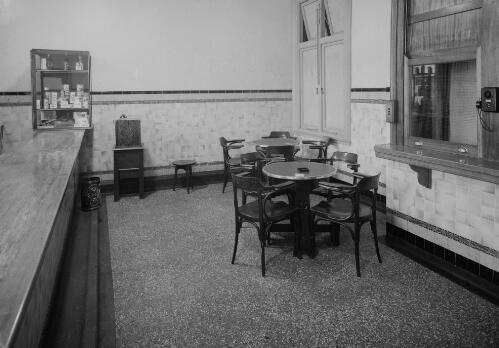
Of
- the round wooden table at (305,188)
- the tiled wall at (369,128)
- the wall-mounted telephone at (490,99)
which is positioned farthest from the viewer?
the tiled wall at (369,128)

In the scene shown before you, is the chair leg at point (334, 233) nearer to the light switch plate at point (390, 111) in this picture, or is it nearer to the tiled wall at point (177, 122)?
the light switch plate at point (390, 111)

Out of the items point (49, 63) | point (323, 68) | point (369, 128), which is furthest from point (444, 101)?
point (49, 63)

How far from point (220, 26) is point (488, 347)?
6.47m

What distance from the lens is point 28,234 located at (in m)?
1.97

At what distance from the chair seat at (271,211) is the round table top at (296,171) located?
0.33 m

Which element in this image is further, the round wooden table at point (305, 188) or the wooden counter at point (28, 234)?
A: the round wooden table at point (305, 188)

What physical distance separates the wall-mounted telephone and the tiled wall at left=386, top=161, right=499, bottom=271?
1.90ft

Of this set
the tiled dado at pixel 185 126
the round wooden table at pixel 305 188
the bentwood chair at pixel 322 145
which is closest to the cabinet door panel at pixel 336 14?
the bentwood chair at pixel 322 145

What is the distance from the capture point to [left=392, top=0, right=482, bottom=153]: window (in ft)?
11.5

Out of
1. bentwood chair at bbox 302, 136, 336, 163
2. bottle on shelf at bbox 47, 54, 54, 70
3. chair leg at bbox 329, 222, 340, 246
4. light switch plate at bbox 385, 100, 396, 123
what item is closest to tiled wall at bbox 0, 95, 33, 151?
bottle on shelf at bbox 47, 54, 54, 70

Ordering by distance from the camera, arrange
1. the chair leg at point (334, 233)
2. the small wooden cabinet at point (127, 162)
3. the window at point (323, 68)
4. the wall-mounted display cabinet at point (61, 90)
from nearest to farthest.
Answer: the chair leg at point (334, 233), the window at point (323, 68), the wall-mounted display cabinet at point (61, 90), the small wooden cabinet at point (127, 162)

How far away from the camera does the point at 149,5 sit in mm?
6875

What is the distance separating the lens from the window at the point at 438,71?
11.5 ft

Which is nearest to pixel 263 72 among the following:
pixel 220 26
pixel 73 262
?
pixel 220 26
